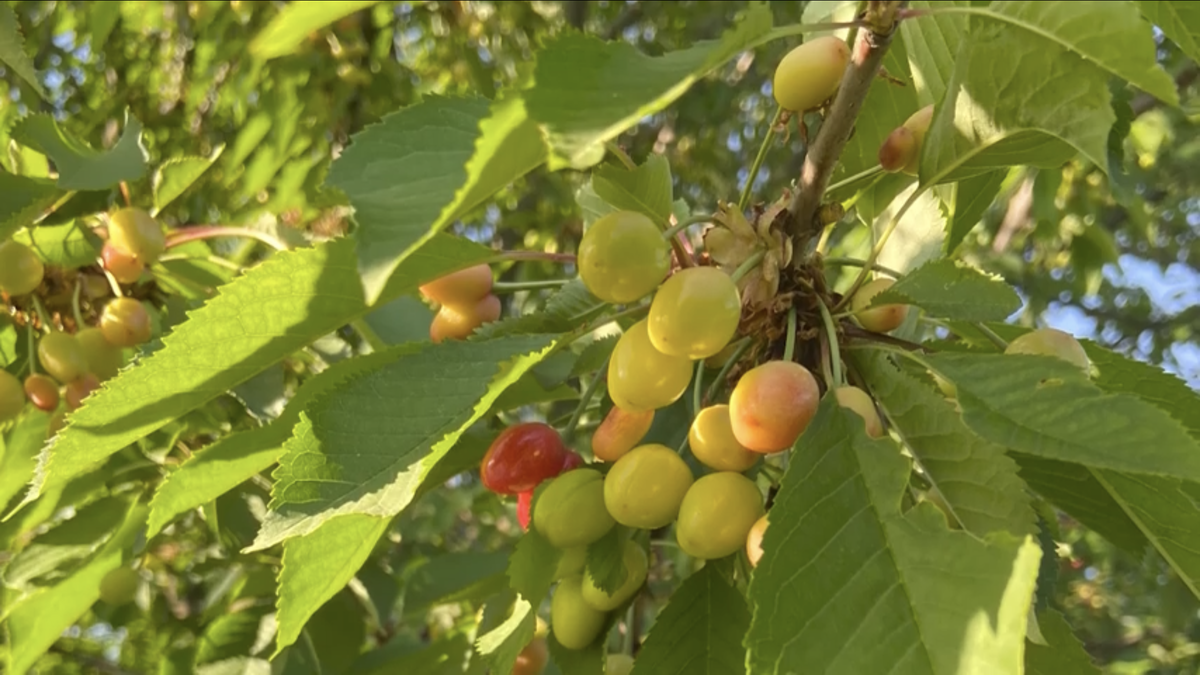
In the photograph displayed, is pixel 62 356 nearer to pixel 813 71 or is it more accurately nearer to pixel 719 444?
pixel 719 444

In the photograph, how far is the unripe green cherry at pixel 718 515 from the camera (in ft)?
2.58

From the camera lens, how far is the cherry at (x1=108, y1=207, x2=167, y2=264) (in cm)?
131

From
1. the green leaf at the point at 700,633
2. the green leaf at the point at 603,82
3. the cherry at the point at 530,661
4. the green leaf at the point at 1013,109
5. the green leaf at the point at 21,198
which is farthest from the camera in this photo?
the cherry at the point at 530,661

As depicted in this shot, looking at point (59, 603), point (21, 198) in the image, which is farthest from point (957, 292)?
point (59, 603)

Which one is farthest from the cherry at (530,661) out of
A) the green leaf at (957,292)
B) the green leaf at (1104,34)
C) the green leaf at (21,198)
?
the green leaf at (1104,34)

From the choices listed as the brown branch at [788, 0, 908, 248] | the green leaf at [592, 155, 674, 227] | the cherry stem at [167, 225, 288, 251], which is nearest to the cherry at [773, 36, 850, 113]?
the brown branch at [788, 0, 908, 248]

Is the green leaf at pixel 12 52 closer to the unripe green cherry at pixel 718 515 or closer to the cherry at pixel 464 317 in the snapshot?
the cherry at pixel 464 317

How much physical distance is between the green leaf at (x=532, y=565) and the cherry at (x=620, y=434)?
10 cm

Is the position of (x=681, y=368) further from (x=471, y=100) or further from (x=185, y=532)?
(x=185, y=532)

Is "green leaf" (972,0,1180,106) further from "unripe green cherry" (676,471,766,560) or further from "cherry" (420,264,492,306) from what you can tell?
"cherry" (420,264,492,306)

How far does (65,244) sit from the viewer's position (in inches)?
53.0

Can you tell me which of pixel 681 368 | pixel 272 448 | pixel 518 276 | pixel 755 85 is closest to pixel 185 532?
pixel 518 276

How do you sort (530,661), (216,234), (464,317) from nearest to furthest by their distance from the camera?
(464,317) → (530,661) → (216,234)

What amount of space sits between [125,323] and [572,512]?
847mm
